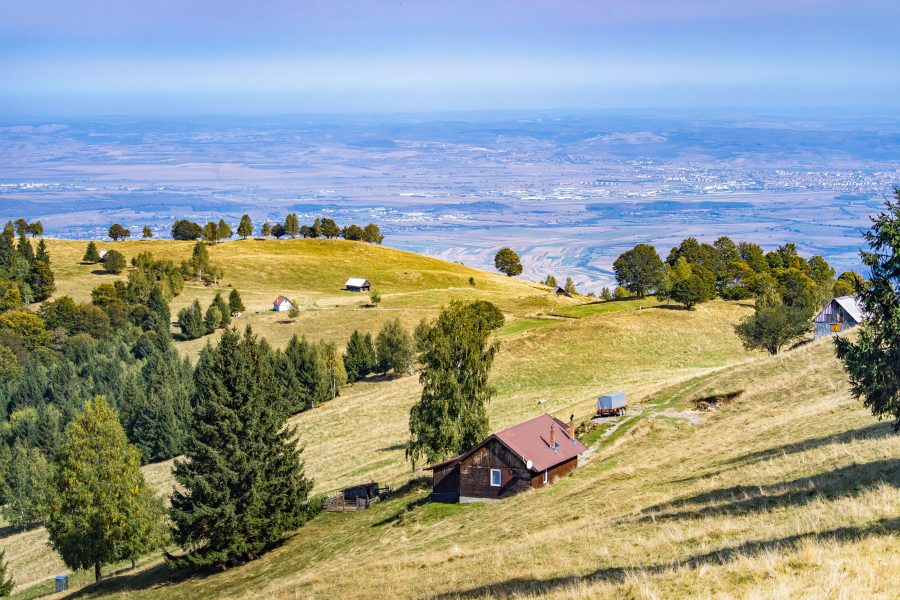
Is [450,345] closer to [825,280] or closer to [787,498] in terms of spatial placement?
[787,498]

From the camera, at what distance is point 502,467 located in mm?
46531

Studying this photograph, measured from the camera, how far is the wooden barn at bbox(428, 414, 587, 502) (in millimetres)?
46188

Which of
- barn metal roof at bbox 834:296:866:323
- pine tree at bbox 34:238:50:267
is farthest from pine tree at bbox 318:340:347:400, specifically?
pine tree at bbox 34:238:50:267

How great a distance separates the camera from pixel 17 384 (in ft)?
350

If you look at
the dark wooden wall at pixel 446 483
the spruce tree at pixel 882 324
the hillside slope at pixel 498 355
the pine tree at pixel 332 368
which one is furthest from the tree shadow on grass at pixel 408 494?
the pine tree at pixel 332 368

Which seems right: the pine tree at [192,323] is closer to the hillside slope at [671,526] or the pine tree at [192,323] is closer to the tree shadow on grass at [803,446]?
the hillside slope at [671,526]

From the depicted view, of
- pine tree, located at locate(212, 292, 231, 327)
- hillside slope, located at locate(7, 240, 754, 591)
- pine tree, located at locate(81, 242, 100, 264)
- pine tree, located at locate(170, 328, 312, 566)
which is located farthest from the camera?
pine tree, located at locate(81, 242, 100, 264)

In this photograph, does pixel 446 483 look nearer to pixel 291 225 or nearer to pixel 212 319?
pixel 212 319

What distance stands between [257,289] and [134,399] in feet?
162

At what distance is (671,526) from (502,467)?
786 inches

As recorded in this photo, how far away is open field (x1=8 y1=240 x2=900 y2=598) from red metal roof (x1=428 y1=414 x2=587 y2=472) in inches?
57.7

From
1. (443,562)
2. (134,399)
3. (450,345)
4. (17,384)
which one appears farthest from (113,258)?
(443,562)

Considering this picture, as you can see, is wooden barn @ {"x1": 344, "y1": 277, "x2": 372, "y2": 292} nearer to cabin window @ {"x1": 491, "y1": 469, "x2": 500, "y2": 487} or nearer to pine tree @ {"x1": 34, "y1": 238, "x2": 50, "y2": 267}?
pine tree @ {"x1": 34, "y1": 238, "x2": 50, "y2": 267}

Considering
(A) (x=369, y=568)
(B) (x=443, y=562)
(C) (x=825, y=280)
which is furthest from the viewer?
A: (C) (x=825, y=280)
